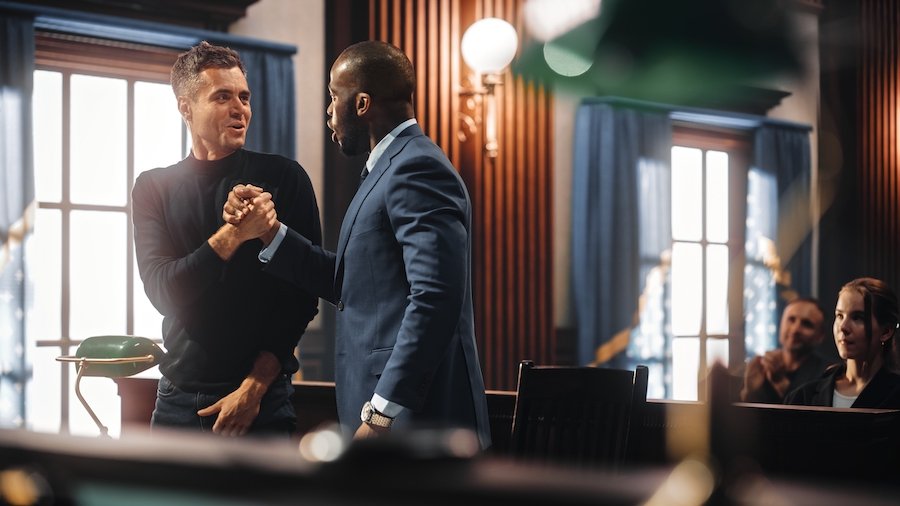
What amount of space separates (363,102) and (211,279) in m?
0.48

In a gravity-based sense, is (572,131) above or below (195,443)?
above

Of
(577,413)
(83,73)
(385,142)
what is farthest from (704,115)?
(385,142)

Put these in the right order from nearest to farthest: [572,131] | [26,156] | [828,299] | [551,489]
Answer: [551,489]
[26,156]
[572,131]
[828,299]

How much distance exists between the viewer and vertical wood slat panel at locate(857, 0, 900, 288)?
816 cm

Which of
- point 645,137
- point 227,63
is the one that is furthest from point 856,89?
point 227,63

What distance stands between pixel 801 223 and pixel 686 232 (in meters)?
1.05

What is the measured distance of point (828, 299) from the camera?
7.91 m

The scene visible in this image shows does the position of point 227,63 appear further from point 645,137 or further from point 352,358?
point 645,137

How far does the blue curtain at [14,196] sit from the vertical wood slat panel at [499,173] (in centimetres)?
182

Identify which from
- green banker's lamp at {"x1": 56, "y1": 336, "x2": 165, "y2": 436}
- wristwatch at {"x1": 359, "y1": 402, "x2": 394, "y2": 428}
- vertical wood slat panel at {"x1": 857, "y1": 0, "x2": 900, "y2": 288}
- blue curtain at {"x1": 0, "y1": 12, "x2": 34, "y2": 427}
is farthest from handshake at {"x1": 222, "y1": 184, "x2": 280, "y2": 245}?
vertical wood slat panel at {"x1": 857, "y1": 0, "x2": 900, "y2": 288}

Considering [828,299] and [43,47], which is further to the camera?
[828,299]

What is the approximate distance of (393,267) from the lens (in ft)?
6.64

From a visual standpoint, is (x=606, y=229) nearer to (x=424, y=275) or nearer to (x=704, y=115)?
(x=704, y=115)

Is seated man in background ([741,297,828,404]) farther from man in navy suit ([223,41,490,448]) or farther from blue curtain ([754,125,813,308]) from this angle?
blue curtain ([754,125,813,308])
